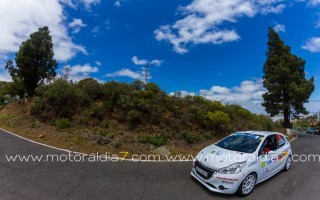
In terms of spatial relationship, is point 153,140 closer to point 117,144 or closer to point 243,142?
point 117,144

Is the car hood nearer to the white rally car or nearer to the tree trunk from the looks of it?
the white rally car

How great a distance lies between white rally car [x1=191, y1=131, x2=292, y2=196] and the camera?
5.64 metres

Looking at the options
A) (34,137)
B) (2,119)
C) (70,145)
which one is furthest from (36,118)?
(70,145)

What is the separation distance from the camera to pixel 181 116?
1422 cm

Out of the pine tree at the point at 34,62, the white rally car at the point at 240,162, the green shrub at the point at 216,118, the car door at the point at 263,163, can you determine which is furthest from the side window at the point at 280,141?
the pine tree at the point at 34,62

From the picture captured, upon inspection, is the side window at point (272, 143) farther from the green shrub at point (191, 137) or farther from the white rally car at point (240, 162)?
the green shrub at point (191, 137)

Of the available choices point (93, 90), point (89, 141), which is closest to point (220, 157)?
point (89, 141)

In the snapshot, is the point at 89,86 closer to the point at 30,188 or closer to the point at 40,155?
the point at 40,155

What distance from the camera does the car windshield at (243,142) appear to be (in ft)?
21.8

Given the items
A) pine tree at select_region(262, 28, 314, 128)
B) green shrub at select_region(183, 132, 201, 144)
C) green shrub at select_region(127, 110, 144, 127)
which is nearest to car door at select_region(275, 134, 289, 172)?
green shrub at select_region(183, 132, 201, 144)

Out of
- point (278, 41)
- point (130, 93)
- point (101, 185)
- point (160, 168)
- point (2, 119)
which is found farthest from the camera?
point (278, 41)

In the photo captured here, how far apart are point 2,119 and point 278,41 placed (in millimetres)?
37343

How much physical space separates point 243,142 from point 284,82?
30.3 meters

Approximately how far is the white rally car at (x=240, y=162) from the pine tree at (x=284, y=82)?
27.3 metres
